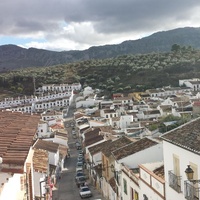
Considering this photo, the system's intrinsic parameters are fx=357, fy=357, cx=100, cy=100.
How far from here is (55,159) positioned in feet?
136

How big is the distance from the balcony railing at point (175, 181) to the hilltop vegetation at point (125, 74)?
10572 centimetres

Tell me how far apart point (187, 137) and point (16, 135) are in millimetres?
7102

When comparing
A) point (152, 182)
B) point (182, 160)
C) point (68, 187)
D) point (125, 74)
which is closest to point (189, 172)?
point (182, 160)

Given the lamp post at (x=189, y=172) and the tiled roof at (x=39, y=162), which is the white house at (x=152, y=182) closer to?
the lamp post at (x=189, y=172)

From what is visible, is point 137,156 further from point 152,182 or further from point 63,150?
point 63,150

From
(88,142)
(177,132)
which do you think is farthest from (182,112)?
(177,132)

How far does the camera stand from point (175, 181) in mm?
13523

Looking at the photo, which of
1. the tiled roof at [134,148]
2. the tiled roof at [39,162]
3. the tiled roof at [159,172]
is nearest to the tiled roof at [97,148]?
the tiled roof at [39,162]

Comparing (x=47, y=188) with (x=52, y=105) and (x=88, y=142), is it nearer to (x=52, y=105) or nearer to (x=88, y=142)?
(x=88, y=142)

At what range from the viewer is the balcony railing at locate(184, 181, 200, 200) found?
1175 centimetres

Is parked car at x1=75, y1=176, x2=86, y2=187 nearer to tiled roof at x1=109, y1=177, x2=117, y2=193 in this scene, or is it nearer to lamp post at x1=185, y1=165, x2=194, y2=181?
tiled roof at x1=109, y1=177, x2=117, y2=193

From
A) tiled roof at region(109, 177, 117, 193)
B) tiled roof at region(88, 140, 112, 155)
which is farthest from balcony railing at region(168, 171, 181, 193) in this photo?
tiled roof at region(88, 140, 112, 155)

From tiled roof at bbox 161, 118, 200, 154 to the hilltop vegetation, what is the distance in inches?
4134

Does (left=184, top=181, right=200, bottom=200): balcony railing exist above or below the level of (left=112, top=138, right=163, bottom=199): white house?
above
